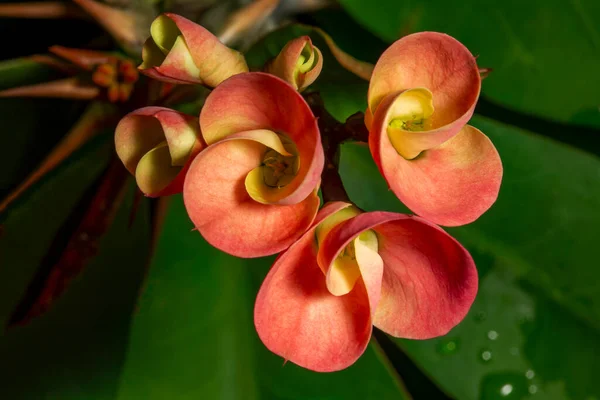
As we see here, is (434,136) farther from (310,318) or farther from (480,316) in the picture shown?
(480,316)

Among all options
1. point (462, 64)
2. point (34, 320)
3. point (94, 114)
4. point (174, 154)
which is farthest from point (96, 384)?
point (462, 64)

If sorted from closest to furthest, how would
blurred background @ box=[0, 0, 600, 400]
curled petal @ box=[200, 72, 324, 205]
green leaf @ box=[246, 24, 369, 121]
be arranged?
curled petal @ box=[200, 72, 324, 205] < green leaf @ box=[246, 24, 369, 121] < blurred background @ box=[0, 0, 600, 400]

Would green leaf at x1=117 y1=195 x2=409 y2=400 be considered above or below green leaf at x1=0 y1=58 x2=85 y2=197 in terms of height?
below

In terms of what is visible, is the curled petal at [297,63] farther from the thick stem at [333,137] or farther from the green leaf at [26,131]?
the green leaf at [26,131]

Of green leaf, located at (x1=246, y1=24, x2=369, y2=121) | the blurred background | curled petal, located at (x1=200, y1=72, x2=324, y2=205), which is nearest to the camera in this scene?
curled petal, located at (x1=200, y1=72, x2=324, y2=205)

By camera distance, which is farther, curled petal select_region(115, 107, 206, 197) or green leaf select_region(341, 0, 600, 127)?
Answer: green leaf select_region(341, 0, 600, 127)

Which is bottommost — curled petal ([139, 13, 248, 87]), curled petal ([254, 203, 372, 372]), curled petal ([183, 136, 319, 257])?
curled petal ([254, 203, 372, 372])

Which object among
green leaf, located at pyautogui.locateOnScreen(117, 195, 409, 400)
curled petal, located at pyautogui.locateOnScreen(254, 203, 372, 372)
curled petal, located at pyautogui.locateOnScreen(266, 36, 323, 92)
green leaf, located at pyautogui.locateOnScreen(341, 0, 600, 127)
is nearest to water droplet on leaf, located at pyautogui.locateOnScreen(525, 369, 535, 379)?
green leaf, located at pyautogui.locateOnScreen(117, 195, 409, 400)

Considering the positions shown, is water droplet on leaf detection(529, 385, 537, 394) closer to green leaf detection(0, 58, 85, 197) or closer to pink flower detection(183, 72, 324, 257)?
pink flower detection(183, 72, 324, 257)

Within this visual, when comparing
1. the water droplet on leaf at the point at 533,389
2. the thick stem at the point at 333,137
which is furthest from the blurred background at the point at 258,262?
the thick stem at the point at 333,137
